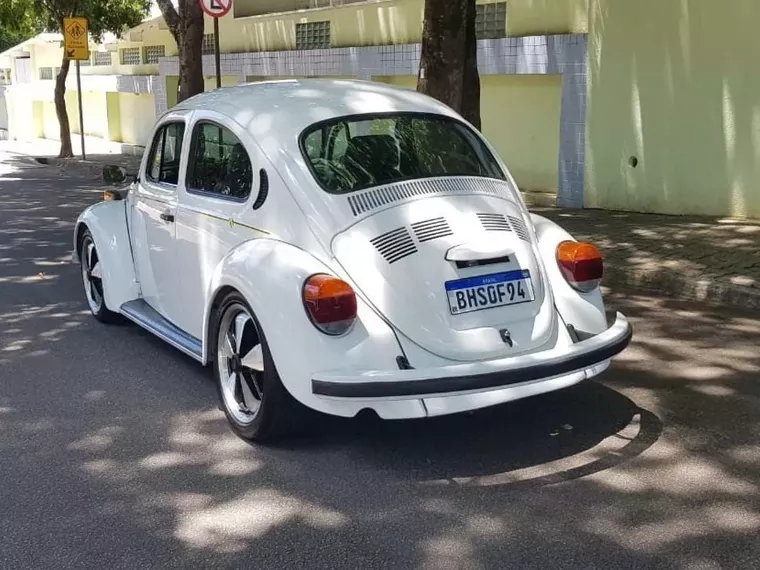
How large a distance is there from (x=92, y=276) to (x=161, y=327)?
64.7 inches

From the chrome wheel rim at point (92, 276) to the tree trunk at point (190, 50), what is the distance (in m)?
9.03

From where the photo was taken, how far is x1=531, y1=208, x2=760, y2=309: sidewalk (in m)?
7.60

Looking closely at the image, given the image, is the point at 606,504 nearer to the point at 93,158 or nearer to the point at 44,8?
the point at 93,158

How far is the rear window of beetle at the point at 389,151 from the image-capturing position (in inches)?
193

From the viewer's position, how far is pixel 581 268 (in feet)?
16.1

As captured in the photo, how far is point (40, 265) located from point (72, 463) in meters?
5.57

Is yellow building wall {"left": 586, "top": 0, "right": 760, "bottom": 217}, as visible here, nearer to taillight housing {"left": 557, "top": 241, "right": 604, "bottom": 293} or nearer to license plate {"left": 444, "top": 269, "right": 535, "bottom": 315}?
taillight housing {"left": 557, "top": 241, "right": 604, "bottom": 293}

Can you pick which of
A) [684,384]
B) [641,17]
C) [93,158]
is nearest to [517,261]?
[684,384]

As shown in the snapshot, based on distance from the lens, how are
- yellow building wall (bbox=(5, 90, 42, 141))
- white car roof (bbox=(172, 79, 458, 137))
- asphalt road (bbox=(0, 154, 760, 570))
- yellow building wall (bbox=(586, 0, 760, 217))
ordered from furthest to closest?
yellow building wall (bbox=(5, 90, 42, 141)) < yellow building wall (bbox=(586, 0, 760, 217)) < white car roof (bbox=(172, 79, 458, 137)) < asphalt road (bbox=(0, 154, 760, 570))

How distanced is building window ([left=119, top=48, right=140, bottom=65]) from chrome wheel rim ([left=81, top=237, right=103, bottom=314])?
21.2 meters

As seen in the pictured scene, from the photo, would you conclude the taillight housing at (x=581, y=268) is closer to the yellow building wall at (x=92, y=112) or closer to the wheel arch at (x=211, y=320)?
the wheel arch at (x=211, y=320)

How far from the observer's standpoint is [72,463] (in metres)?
4.55

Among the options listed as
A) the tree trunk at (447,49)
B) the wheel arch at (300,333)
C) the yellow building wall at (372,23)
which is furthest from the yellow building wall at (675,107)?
the wheel arch at (300,333)

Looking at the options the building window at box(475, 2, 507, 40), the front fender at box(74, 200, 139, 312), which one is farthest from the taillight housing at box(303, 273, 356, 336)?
the building window at box(475, 2, 507, 40)
